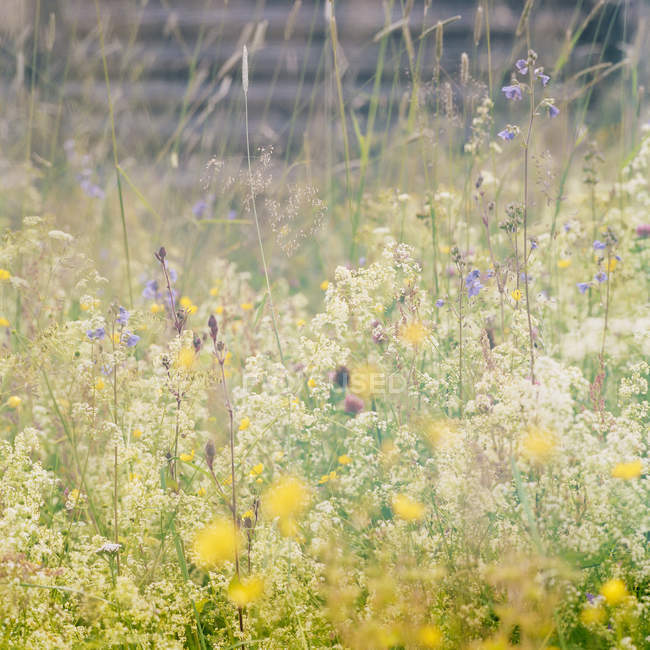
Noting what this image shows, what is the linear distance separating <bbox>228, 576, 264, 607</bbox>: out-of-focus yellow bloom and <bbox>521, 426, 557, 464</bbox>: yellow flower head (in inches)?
18.6

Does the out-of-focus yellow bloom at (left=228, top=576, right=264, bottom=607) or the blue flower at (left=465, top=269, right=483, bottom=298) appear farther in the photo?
the blue flower at (left=465, top=269, right=483, bottom=298)

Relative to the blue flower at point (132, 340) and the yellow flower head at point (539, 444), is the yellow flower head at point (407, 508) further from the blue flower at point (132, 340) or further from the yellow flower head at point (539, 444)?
the blue flower at point (132, 340)

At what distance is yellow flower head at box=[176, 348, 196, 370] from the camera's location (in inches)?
56.2

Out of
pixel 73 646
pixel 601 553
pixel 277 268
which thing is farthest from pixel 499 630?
pixel 277 268

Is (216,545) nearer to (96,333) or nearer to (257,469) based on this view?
(257,469)

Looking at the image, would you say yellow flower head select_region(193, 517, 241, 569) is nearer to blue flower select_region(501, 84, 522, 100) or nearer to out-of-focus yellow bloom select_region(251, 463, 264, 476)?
out-of-focus yellow bloom select_region(251, 463, 264, 476)

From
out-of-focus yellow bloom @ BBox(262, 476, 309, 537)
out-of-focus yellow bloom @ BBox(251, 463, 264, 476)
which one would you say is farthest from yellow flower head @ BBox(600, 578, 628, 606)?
out-of-focus yellow bloom @ BBox(251, 463, 264, 476)

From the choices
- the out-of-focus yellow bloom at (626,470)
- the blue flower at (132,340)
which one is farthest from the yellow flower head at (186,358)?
the out-of-focus yellow bloom at (626,470)

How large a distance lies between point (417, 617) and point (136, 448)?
0.60m

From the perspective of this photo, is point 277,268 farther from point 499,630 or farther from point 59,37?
point 59,37

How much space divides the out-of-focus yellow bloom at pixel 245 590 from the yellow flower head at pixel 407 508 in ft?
0.85

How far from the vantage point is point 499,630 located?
44.3 inches

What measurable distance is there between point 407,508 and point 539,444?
0.27 metres

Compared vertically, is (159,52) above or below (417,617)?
above
